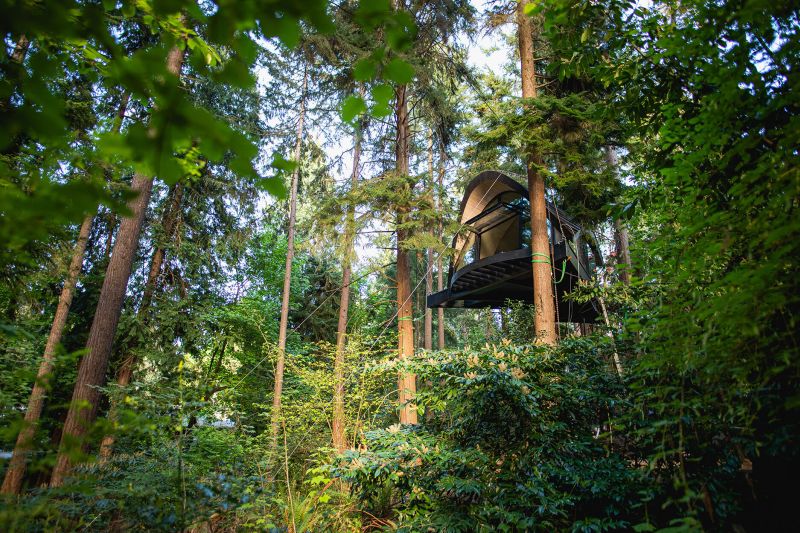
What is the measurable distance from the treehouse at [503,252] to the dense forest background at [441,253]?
2.01ft

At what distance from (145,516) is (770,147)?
3.84m

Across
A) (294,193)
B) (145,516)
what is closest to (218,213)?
(294,193)

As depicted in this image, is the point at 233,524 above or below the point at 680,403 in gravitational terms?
below

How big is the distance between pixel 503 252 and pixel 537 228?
74 centimetres

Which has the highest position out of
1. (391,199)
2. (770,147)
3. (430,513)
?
→ (391,199)

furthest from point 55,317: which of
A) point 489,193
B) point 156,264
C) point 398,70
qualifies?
point 398,70

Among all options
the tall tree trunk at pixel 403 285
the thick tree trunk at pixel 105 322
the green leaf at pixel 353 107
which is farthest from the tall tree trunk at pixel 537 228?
the thick tree trunk at pixel 105 322

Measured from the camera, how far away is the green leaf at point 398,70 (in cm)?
120

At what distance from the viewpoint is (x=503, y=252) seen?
680 cm

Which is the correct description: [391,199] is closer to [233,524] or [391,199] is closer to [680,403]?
[233,524]

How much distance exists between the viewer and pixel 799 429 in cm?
177

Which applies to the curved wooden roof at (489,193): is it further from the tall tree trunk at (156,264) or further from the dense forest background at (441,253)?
the tall tree trunk at (156,264)

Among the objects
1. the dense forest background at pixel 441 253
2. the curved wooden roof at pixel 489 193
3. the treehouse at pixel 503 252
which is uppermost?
the curved wooden roof at pixel 489 193

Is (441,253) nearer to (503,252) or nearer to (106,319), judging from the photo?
(503,252)
